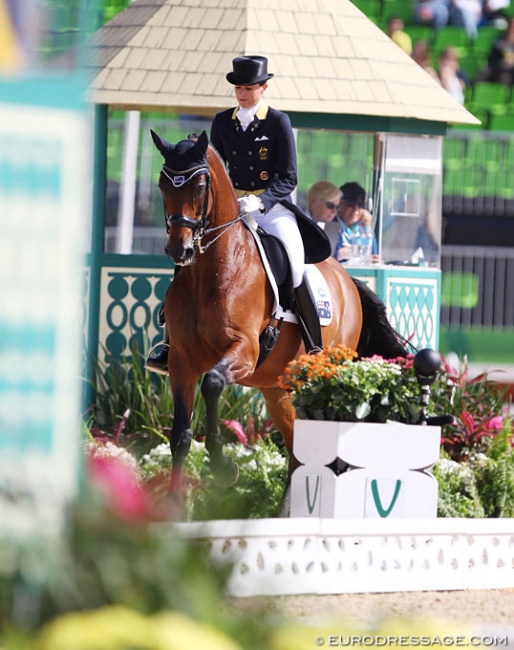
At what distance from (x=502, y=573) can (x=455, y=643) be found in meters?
3.77

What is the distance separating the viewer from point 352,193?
11023 millimetres

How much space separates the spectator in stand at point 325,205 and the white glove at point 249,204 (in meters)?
2.87

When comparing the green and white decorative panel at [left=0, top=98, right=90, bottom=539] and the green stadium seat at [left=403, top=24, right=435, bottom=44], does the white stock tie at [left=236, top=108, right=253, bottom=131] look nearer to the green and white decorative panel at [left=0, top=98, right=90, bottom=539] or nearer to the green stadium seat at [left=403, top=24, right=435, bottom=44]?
the green and white decorative panel at [left=0, top=98, right=90, bottom=539]

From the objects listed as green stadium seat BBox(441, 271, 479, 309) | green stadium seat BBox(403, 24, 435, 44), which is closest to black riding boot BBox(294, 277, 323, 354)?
green stadium seat BBox(441, 271, 479, 309)

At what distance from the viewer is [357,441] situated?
275 inches

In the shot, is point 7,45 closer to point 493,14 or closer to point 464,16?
point 464,16

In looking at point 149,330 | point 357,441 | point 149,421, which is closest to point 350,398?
point 357,441

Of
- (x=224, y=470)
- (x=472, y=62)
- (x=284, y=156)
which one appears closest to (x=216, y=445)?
(x=224, y=470)

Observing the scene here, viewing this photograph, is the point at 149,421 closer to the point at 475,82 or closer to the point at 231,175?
the point at 231,175

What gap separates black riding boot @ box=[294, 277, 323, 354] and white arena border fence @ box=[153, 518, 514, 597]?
1.78m

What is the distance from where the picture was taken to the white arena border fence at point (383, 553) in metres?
6.13

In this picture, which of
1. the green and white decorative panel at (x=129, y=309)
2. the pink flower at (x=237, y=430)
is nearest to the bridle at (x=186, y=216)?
the pink flower at (x=237, y=430)

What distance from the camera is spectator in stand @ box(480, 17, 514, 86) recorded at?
20078 millimetres
